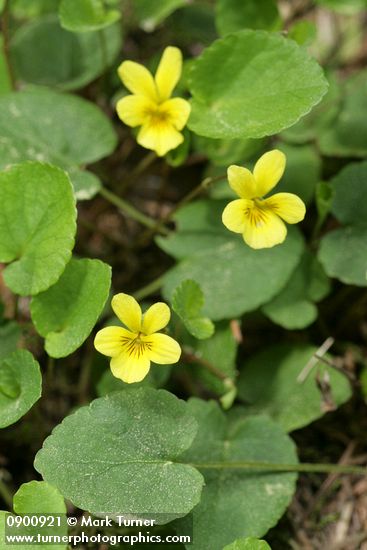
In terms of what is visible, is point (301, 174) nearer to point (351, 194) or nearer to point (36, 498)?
point (351, 194)

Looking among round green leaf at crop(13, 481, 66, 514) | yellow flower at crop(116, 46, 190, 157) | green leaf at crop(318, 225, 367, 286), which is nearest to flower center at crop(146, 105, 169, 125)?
yellow flower at crop(116, 46, 190, 157)

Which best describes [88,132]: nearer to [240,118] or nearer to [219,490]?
[240,118]

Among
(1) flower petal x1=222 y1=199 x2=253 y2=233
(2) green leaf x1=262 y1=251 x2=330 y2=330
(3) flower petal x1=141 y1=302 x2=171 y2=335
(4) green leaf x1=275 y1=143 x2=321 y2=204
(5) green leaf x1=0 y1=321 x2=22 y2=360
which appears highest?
(1) flower petal x1=222 y1=199 x2=253 y2=233

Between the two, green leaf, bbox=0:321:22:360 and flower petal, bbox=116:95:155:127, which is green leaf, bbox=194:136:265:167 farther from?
green leaf, bbox=0:321:22:360

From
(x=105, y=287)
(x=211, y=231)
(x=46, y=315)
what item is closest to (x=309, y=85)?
(x=211, y=231)

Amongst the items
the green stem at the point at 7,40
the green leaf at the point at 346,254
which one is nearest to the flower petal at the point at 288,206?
the green leaf at the point at 346,254

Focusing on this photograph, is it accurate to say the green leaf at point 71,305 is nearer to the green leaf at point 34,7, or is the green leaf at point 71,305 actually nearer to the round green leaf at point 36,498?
the round green leaf at point 36,498

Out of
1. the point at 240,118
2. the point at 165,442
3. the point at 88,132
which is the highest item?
the point at 240,118
